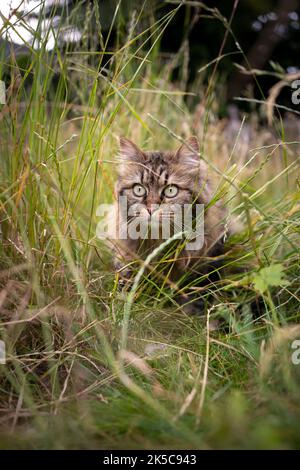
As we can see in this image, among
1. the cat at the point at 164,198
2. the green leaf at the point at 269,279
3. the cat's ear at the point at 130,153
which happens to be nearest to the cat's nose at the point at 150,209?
the cat at the point at 164,198

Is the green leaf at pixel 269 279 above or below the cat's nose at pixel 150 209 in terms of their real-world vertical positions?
below

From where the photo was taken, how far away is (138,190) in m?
1.99

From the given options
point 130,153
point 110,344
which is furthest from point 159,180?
point 110,344

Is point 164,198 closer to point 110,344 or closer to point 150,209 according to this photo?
point 150,209

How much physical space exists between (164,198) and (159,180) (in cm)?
9

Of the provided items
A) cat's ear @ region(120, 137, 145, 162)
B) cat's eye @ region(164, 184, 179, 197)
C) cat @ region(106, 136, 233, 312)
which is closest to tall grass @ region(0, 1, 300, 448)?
cat @ region(106, 136, 233, 312)

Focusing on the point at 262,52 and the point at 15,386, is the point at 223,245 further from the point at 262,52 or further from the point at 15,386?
the point at 262,52

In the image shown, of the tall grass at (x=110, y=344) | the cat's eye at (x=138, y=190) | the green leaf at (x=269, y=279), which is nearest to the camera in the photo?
the tall grass at (x=110, y=344)

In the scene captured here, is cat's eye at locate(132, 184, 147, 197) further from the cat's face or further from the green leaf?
the green leaf

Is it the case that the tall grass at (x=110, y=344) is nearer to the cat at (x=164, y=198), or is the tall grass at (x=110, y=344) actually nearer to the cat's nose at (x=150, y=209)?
the cat at (x=164, y=198)

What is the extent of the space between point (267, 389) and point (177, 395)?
0.78 ft

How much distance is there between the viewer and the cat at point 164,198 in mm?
1874

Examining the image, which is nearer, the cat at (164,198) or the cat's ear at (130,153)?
the cat at (164,198)
